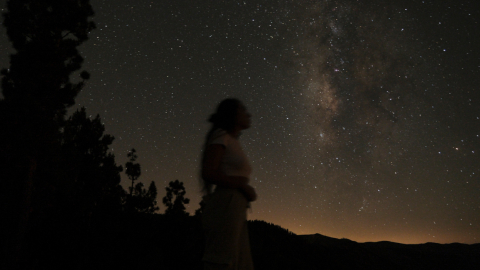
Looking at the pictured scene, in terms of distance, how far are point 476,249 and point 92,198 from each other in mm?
39497

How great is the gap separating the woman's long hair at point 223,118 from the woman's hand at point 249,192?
296mm

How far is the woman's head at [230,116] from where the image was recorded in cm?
199

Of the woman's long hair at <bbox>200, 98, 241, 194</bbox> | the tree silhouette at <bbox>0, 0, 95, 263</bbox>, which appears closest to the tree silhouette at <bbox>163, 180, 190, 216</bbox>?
the tree silhouette at <bbox>0, 0, 95, 263</bbox>

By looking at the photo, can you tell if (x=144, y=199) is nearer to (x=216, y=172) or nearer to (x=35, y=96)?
(x=35, y=96)

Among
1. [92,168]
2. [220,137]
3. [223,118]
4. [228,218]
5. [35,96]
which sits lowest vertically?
[228,218]

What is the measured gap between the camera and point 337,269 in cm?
1462

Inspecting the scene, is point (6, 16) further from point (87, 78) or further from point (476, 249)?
point (476, 249)

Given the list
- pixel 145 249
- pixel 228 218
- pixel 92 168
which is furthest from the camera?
pixel 92 168

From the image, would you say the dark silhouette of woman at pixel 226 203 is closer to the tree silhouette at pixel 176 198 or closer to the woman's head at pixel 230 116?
the woman's head at pixel 230 116

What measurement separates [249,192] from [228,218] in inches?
8.2

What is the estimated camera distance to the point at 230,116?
2.00 meters

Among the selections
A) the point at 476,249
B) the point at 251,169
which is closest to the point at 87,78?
the point at 251,169

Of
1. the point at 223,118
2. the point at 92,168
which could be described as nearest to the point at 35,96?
the point at 92,168

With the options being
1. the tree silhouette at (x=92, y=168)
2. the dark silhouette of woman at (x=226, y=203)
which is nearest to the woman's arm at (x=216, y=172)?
the dark silhouette of woman at (x=226, y=203)
